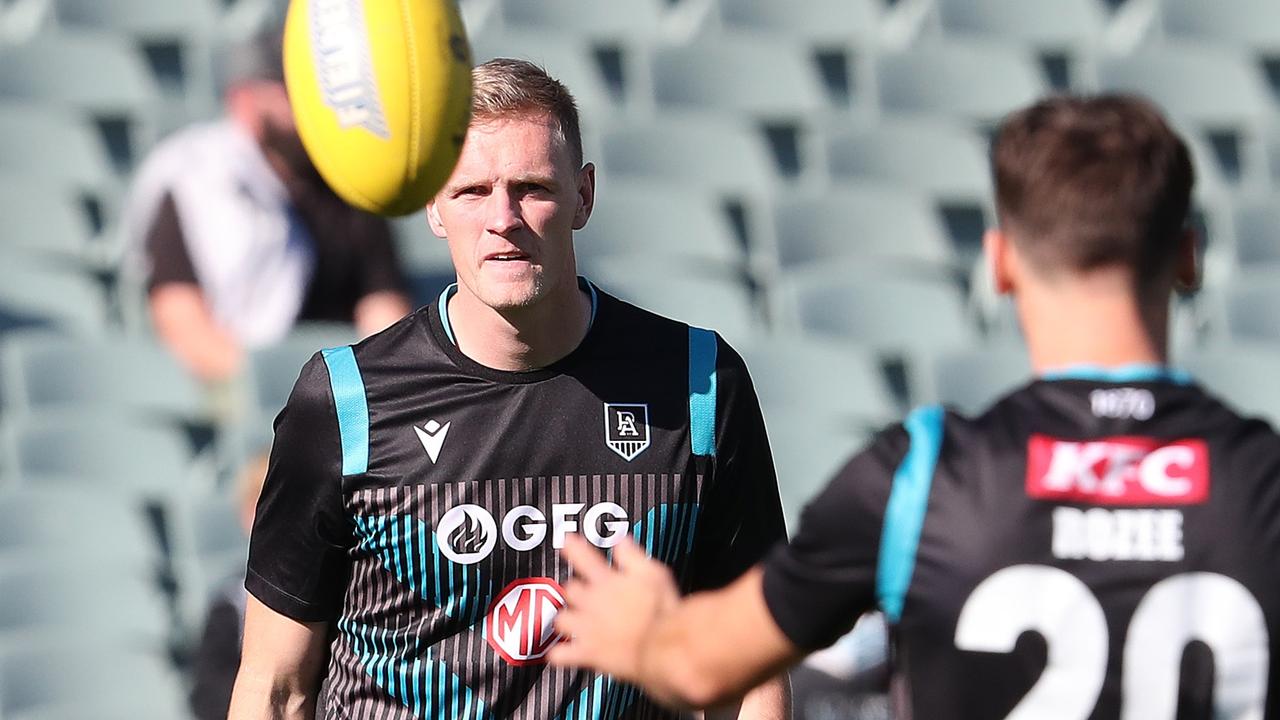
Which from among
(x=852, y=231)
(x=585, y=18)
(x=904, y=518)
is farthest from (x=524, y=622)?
(x=585, y=18)

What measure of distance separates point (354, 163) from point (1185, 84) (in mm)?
6117

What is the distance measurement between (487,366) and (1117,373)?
1246 millimetres

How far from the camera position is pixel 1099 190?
206 cm

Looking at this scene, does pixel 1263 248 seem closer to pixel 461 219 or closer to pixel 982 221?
pixel 982 221

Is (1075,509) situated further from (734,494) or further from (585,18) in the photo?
(585,18)

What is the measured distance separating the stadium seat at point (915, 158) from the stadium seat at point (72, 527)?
130 inches

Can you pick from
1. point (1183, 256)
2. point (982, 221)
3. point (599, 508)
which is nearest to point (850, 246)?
point (982, 221)

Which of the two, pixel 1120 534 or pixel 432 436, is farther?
pixel 432 436

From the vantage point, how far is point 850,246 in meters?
7.22

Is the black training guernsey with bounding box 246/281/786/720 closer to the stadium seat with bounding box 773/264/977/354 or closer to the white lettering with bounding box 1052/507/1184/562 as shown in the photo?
the white lettering with bounding box 1052/507/1184/562

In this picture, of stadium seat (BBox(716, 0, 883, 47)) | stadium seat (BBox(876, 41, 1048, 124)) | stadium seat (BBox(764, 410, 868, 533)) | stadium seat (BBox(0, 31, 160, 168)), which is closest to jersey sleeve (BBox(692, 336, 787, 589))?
stadium seat (BBox(764, 410, 868, 533))

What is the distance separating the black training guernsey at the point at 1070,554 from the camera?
2.06m

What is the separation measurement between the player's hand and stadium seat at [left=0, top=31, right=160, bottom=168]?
17.8 ft

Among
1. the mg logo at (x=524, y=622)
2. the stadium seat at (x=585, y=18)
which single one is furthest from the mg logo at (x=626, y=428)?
the stadium seat at (x=585, y=18)
